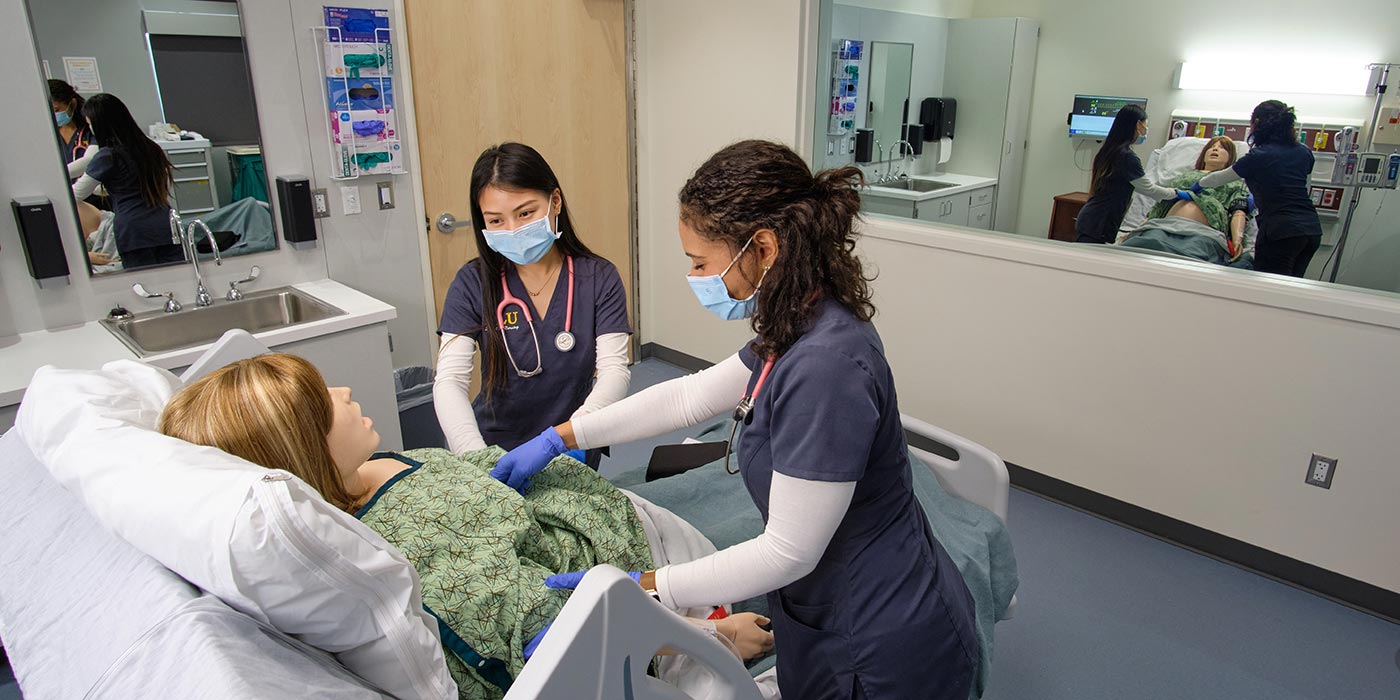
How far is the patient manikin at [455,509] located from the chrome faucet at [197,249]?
1667mm

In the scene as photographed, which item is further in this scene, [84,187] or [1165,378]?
[1165,378]

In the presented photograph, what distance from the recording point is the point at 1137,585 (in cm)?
251

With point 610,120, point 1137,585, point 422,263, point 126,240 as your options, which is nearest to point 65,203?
point 126,240

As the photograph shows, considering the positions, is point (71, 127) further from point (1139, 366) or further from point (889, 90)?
point (1139, 366)

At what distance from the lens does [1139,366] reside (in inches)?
105

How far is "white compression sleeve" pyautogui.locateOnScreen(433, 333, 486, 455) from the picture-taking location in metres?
1.70

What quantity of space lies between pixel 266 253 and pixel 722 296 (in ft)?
7.29

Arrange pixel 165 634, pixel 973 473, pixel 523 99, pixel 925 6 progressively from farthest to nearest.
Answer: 1. pixel 925 6
2. pixel 523 99
3. pixel 973 473
4. pixel 165 634

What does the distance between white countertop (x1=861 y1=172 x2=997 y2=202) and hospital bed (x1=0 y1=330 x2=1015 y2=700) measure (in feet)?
8.64

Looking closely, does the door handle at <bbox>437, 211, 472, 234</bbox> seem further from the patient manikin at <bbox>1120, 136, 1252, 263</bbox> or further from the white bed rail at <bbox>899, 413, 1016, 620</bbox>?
the patient manikin at <bbox>1120, 136, 1252, 263</bbox>

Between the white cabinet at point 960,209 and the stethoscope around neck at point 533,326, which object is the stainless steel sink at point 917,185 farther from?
the stethoscope around neck at point 533,326

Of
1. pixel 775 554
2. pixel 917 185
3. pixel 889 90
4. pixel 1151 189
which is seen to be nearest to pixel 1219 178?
pixel 1151 189

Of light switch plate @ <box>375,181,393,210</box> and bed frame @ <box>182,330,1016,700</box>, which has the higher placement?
light switch plate @ <box>375,181,393,210</box>

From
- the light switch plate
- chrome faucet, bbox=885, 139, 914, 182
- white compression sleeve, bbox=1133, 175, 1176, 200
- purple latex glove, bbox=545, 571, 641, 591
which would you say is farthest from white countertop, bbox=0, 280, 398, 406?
white compression sleeve, bbox=1133, 175, 1176, 200
